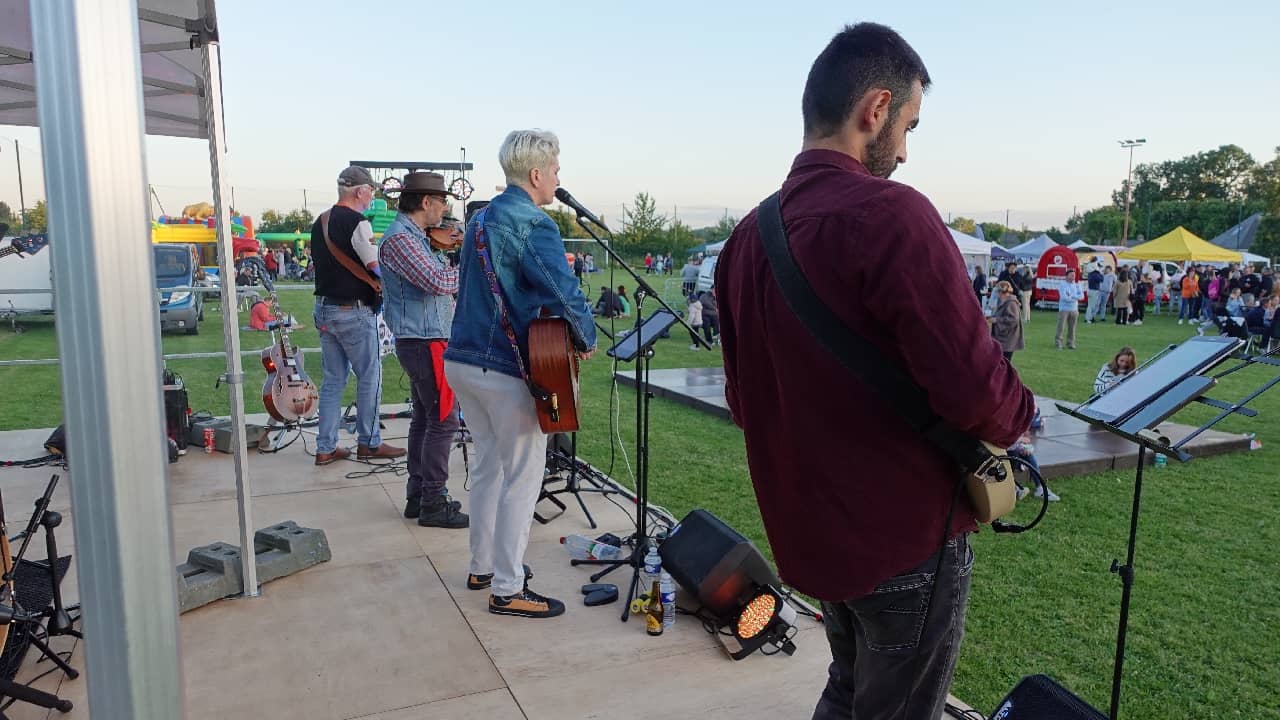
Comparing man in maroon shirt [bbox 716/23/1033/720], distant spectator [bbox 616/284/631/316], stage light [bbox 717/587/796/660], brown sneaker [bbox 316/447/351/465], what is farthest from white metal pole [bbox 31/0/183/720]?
distant spectator [bbox 616/284/631/316]

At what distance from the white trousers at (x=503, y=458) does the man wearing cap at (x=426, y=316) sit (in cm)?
108

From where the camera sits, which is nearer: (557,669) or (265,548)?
(557,669)

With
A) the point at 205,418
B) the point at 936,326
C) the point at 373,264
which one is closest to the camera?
the point at 936,326

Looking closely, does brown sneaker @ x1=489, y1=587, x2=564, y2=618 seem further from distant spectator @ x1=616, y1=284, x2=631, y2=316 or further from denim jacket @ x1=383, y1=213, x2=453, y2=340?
distant spectator @ x1=616, y1=284, x2=631, y2=316

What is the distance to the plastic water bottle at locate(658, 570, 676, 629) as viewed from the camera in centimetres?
335

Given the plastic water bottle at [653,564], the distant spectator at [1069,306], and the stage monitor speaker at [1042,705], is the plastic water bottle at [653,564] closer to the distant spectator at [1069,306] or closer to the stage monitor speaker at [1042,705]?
the stage monitor speaker at [1042,705]

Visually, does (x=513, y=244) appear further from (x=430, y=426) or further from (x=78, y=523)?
(x=78, y=523)

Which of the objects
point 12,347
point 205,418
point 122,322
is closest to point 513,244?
point 122,322

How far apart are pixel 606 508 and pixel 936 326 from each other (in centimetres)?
376

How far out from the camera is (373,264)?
17.8ft

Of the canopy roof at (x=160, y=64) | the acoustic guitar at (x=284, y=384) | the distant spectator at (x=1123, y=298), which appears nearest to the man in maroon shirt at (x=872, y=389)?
the canopy roof at (x=160, y=64)

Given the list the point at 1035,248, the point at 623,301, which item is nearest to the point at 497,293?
the point at 623,301

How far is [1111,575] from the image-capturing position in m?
4.31

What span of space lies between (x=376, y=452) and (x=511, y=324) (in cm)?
328
